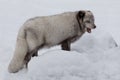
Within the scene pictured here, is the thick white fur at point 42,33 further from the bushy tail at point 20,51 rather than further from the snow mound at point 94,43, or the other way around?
the snow mound at point 94,43

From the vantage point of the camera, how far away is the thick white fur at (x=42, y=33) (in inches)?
333

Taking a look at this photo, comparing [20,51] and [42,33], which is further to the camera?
[42,33]

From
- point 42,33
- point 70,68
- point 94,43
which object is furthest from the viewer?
point 42,33

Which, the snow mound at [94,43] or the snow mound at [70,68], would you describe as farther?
the snow mound at [94,43]

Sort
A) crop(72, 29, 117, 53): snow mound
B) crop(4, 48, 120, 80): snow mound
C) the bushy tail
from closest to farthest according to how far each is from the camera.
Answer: crop(4, 48, 120, 80): snow mound → crop(72, 29, 117, 53): snow mound → the bushy tail

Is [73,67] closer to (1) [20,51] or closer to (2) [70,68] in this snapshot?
(2) [70,68]

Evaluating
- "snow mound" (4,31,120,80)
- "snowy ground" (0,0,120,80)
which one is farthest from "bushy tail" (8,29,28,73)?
"snow mound" (4,31,120,80)

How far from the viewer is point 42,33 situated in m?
8.66

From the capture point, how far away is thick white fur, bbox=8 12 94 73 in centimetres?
847

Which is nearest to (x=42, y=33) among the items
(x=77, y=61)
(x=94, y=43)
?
(x=94, y=43)

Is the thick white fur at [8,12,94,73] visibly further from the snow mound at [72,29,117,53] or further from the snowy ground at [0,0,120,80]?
the snow mound at [72,29,117,53]

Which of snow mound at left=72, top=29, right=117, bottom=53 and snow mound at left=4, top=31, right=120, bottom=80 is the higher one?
snow mound at left=4, top=31, right=120, bottom=80

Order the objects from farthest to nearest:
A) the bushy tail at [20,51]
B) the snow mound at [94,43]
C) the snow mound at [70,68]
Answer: the bushy tail at [20,51]
the snow mound at [94,43]
the snow mound at [70,68]

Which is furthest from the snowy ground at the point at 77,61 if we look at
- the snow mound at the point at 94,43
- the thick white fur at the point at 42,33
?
the thick white fur at the point at 42,33
